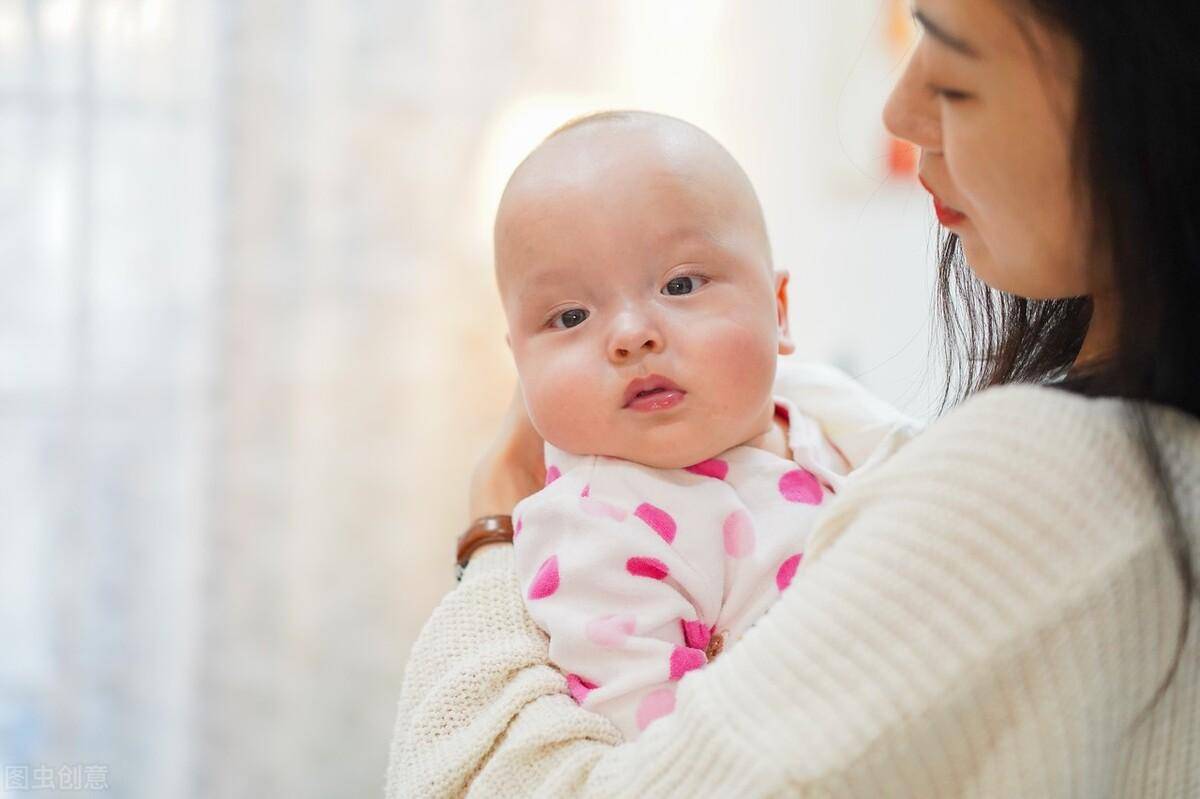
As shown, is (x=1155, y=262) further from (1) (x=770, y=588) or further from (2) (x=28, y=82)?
(2) (x=28, y=82)

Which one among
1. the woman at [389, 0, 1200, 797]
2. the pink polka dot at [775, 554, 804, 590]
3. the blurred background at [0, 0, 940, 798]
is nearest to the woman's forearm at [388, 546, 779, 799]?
the woman at [389, 0, 1200, 797]

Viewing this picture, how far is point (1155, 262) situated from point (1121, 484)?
0.14 m

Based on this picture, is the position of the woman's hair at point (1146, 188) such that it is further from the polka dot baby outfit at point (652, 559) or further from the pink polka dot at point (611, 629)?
the pink polka dot at point (611, 629)

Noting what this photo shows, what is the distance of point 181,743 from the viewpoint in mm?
2279

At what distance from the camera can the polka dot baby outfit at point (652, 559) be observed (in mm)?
926

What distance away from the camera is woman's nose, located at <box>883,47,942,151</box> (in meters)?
0.79

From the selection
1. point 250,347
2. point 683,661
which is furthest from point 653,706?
point 250,347

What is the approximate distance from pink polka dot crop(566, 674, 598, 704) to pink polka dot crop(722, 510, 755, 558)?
177 mm

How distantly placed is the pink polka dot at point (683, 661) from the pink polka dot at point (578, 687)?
0.07 metres

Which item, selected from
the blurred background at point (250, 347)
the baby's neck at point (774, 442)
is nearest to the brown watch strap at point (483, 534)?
the baby's neck at point (774, 442)

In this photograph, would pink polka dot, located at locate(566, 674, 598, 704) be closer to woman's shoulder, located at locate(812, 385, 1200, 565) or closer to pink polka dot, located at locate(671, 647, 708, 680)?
pink polka dot, located at locate(671, 647, 708, 680)

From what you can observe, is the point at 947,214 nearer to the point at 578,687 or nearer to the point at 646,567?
the point at 646,567

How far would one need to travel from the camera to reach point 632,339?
1050 millimetres

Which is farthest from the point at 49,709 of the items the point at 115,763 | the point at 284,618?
the point at 284,618
